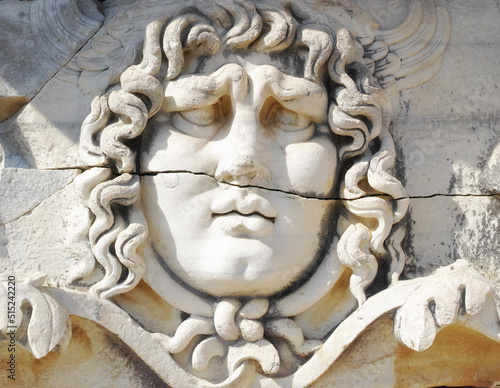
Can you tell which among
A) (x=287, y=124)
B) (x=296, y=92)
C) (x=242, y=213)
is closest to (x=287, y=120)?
A: (x=287, y=124)

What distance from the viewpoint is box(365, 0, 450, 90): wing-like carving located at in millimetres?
3137

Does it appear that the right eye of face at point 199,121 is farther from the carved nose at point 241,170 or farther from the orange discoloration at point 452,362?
the orange discoloration at point 452,362

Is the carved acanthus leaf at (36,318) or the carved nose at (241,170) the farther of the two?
the carved nose at (241,170)

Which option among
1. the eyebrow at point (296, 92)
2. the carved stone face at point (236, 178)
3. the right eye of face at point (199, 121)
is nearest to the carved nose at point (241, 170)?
the carved stone face at point (236, 178)

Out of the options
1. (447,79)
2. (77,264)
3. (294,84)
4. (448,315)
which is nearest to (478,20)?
(447,79)

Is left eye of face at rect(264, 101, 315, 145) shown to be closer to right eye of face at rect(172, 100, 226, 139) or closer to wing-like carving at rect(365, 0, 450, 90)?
right eye of face at rect(172, 100, 226, 139)

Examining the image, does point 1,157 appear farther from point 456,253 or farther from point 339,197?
point 456,253

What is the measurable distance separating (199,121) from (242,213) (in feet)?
1.15

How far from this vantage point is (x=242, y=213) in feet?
9.39

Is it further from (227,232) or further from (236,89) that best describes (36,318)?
(236,89)

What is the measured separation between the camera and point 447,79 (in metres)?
3.19

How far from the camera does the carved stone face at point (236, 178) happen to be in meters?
2.85

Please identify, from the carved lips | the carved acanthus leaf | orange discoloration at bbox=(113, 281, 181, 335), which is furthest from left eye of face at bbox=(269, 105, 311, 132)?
the carved acanthus leaf

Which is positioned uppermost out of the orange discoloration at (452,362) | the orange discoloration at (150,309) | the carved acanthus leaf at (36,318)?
the carved acanthus leaf at (36,318)
